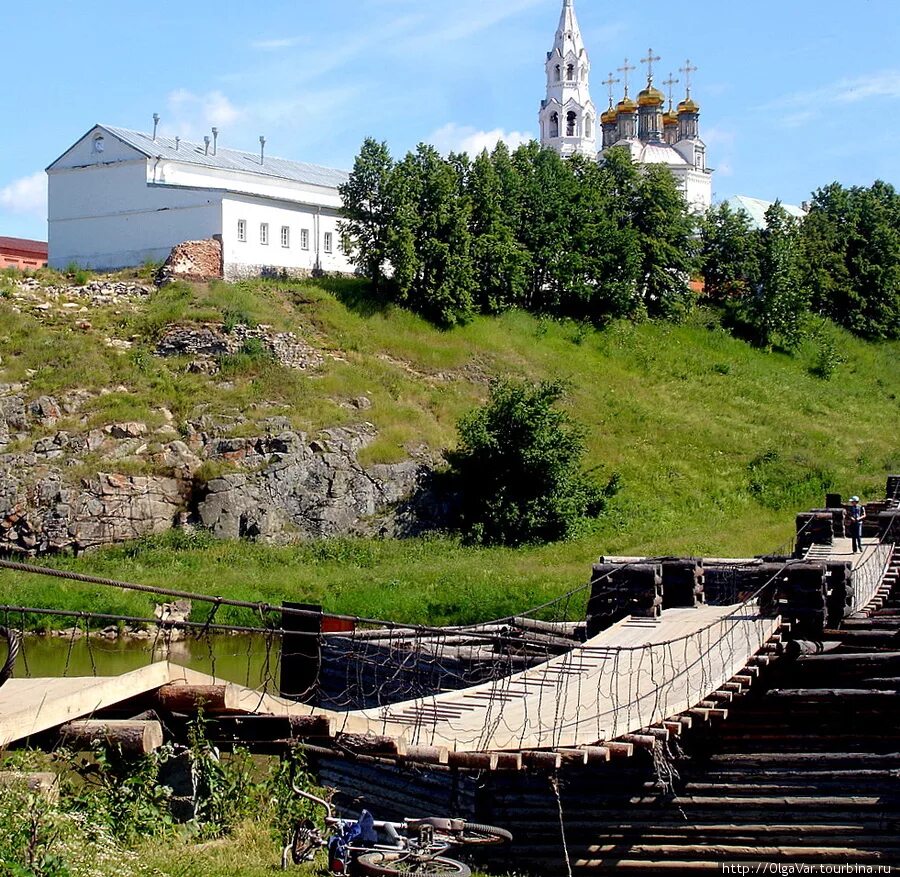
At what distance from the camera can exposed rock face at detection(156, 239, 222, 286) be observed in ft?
163

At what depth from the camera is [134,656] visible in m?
31.4

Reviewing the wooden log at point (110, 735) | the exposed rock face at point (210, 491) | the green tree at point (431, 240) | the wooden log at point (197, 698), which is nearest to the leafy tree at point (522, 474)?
the exposed rock face at point (210, 491)

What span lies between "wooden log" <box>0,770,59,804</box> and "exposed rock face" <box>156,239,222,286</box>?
4039cm

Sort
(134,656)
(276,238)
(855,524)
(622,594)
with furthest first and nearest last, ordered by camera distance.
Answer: (276,238)
(134,656)
(855,524)
(622,594)

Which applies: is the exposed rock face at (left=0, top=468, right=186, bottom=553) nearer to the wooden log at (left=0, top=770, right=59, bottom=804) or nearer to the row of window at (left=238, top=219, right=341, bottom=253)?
the row of window at (left=238, top=219, right=341, bottom=253)

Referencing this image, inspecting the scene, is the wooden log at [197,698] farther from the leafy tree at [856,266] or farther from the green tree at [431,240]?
the leafy tree at [856,266]

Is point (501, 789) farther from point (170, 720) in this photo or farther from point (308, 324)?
point (308, 324)

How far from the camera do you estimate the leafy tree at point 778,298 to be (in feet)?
209

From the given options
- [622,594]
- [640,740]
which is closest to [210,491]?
[622,594]

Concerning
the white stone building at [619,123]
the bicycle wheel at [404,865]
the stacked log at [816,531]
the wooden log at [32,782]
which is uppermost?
the white stone building at [619,123]

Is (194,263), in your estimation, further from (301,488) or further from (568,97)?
(568,97)

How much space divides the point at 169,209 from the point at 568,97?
3110cm

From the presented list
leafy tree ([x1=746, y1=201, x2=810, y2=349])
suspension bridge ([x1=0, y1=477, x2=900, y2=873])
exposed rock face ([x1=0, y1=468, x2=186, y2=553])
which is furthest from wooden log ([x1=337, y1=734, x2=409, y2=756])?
leafy tree ([x1=746, y1=201, x2=810, y2=349])

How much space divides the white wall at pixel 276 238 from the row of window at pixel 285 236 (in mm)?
78
